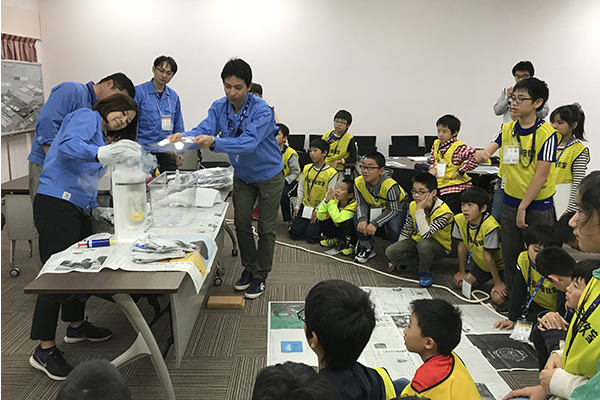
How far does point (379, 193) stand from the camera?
3.75 metres

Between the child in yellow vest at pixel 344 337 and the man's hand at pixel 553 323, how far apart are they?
1.03 metres

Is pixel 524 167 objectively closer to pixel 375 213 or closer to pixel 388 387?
pixel 375 213

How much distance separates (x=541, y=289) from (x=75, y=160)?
254cm

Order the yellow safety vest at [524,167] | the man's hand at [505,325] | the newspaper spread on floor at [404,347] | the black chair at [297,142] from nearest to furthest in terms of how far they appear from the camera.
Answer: the newspaper spread on floor at [404,347] → the yellow safety vest at [524,167] → the man's hand at [505,325] → the black chair at [297,142]

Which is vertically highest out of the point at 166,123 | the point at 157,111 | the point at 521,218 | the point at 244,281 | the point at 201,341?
the point at 157,111

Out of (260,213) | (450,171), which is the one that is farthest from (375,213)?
(260,213)

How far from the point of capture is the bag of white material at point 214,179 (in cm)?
308

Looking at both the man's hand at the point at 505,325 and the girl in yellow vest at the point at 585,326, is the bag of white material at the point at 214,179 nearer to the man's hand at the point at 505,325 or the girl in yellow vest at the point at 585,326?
the man's hand at the point at 505,325

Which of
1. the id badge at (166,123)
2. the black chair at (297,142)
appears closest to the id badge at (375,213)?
the id badge at (166,123)

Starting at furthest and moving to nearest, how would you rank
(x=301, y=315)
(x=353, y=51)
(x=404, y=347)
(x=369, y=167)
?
(x=353, y=51)
(x=369, y=167)
(x=301, y=315)
(x=404, y=347)

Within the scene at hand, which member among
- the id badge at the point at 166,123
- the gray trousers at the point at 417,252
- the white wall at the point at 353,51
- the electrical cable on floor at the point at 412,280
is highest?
the white wall at the point at 353,51

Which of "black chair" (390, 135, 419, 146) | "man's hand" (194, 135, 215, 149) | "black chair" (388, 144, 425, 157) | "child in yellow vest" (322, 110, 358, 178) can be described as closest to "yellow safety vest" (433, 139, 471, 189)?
"child in yellow vest" (322, 110, 358, 178)

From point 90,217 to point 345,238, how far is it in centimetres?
234

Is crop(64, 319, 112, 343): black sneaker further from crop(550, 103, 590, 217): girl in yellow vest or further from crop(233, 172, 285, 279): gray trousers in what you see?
crop(550, 103, 590, 217): girl in yellow vest
